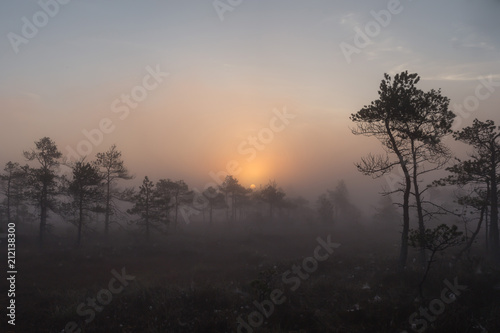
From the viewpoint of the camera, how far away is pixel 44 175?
26156 mm

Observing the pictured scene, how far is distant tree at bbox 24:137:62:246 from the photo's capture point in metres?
26.2

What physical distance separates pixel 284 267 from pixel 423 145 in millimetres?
12524

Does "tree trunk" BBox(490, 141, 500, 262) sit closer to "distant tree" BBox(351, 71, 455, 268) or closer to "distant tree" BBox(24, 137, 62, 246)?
"distant tree" BBox(351, 71, 455, 268)

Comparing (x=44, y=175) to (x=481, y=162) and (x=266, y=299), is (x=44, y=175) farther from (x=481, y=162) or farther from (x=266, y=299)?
(x=481, y=162)

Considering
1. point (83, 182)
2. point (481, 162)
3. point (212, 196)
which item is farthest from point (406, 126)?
point (212, 196)

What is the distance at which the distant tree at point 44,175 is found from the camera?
26.2 metres

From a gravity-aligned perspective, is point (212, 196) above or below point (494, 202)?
below

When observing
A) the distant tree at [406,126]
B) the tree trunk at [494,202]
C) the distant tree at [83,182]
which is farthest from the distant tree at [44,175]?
the tree trunk at [494,202]

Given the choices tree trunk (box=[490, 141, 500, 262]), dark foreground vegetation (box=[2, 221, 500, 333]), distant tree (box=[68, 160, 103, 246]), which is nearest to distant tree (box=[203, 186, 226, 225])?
distant tree (box=[68, 160, 103, 246])

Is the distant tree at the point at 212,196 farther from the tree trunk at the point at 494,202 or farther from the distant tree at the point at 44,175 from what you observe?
the tree trunk at the point at 494,202

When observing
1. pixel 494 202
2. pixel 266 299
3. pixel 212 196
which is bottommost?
pixel 266 299

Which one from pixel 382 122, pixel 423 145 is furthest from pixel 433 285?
pixel 382 122

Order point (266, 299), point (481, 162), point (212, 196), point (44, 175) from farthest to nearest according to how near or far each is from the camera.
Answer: point (212, 196) → point (44, 175) → point (481, 162) → point (266, 299)

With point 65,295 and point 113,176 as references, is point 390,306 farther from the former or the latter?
point 113,176
